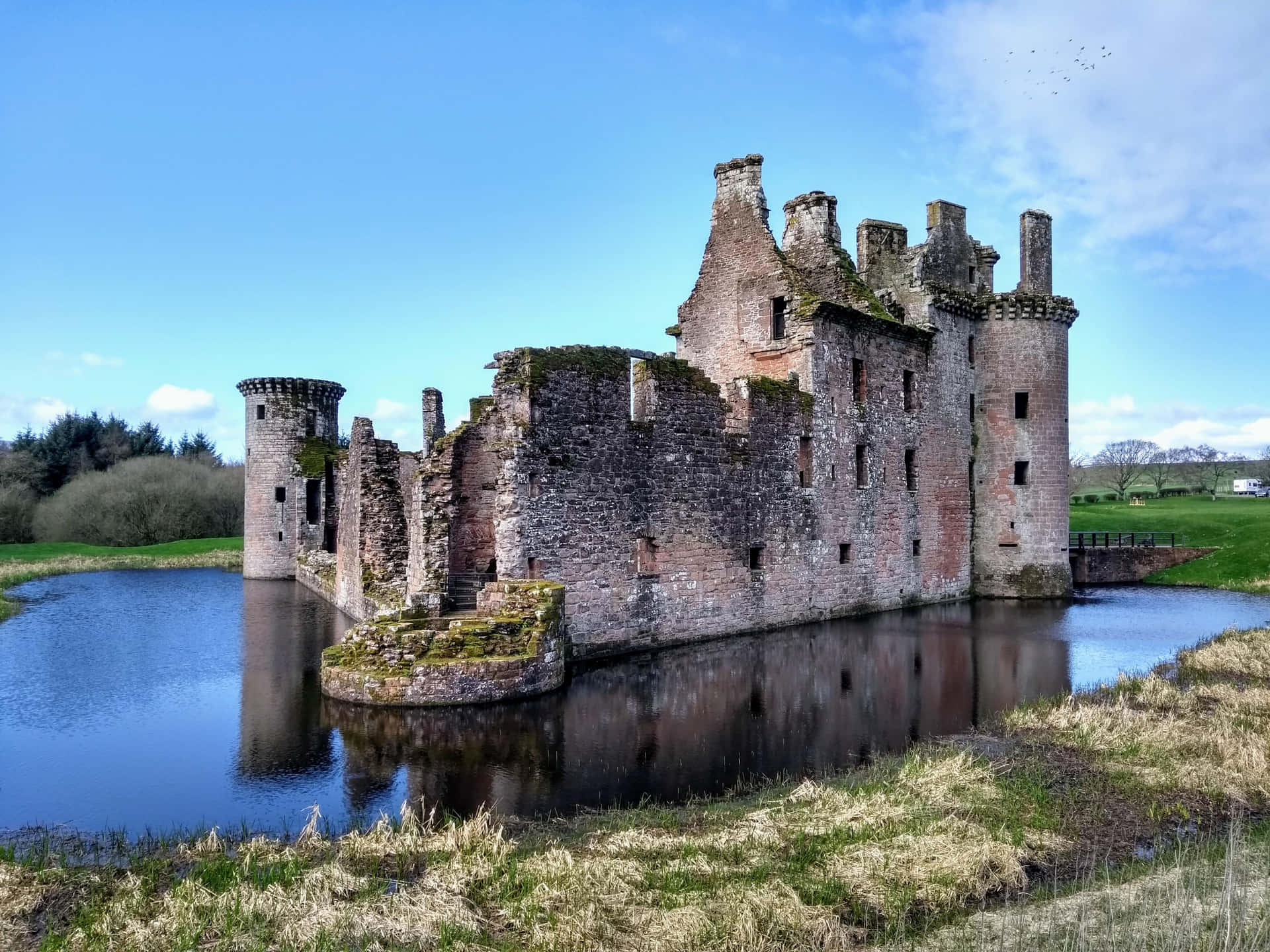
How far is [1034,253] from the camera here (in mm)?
28703

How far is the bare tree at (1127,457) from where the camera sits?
84.2 metres

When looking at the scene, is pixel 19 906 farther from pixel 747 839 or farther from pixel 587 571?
pixel 587 571

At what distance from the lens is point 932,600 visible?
2662cm

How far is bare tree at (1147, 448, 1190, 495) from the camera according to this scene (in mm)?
83938

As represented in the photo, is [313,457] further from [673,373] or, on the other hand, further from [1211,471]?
[1211,471]

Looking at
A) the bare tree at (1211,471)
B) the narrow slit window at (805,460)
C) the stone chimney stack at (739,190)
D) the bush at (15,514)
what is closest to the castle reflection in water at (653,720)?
the narrow slit window at (805,460)

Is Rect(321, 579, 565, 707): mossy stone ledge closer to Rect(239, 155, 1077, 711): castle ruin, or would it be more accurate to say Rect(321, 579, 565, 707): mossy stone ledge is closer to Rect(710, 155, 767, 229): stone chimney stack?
Rect(239, 155, 1077, 711): castle ruin

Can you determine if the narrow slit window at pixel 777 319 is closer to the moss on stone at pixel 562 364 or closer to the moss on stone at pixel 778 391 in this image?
the moss on stone at pixel 778 391

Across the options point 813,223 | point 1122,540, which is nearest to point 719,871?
point 813,223

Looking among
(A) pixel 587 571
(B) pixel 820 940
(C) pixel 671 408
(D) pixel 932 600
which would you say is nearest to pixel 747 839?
(B) pixel 820 940

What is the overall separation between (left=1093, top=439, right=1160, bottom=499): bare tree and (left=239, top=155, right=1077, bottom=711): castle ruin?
6395 cm

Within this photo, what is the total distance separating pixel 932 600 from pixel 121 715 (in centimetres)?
2160

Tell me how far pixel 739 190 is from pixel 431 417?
458 inches

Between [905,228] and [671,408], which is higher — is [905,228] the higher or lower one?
the higher one
